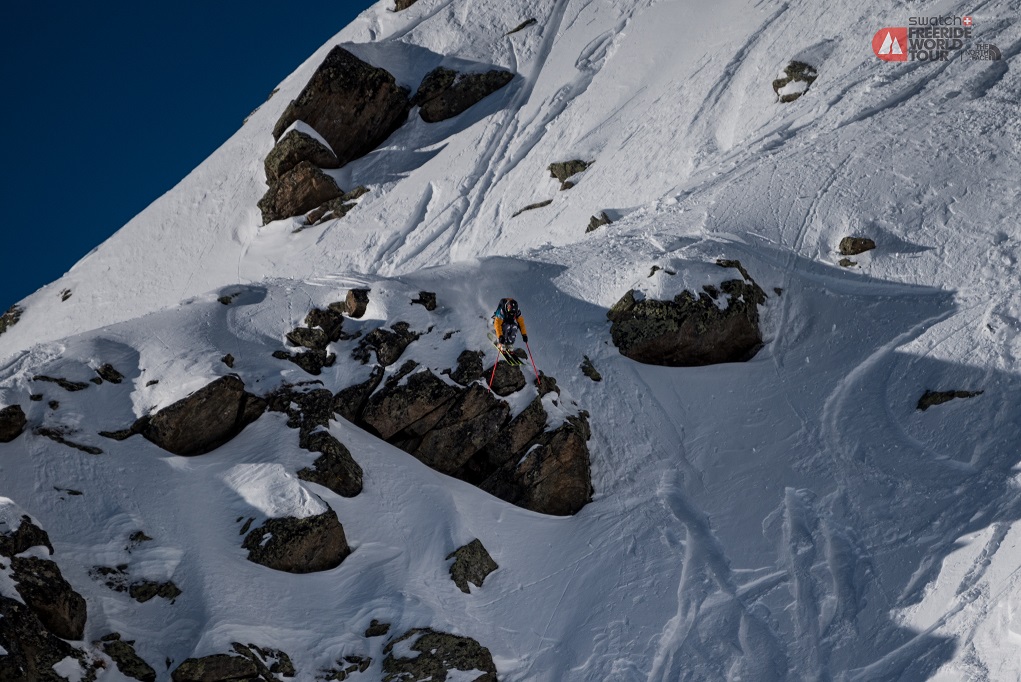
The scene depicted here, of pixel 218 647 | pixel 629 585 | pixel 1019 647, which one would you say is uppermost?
pixel 218 647

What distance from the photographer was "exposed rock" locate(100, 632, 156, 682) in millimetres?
11320

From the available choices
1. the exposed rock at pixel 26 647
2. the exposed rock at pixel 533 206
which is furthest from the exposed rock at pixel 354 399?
the exposed rock at pixel 533 206

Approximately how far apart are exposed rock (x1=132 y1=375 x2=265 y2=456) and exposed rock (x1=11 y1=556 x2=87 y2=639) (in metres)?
3.29

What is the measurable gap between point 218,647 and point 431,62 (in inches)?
1130

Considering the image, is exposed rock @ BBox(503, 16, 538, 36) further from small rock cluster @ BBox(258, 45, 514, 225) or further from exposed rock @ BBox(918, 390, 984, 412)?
exposed rock @ BBox(918, 390, 984, 412)

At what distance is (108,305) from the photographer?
32500mm

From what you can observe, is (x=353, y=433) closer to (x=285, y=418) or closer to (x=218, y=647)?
(x=285, y=418)

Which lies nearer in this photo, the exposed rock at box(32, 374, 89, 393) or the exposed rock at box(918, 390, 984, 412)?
the exposed rock at box(32, 374, 89, 393)

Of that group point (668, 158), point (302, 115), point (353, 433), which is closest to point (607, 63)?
point (668, 158)

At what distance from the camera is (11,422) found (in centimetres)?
1392

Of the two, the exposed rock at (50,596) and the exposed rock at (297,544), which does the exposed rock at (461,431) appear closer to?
the exposed rock at (297,544)

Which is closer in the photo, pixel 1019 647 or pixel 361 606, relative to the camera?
pixel 1019 647

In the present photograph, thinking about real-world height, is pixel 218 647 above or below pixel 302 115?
below

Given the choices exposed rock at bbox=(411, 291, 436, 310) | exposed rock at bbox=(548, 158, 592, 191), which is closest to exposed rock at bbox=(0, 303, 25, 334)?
exposed rock at bbox=(548, 158, 592, 191)
